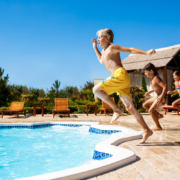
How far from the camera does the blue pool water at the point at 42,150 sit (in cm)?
406

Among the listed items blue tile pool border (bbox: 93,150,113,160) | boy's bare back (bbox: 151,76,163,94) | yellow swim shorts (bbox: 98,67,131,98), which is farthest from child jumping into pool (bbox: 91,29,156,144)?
boy's bare back (bbox: 151,76,163,94)

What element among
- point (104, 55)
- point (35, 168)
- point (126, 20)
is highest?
point (126, 20)

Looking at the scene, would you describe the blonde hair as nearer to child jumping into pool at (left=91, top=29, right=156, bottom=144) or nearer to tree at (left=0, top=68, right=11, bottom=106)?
child jumping into pool at (left=91, top=29, right=156, bottom=144)

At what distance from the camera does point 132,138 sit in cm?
464

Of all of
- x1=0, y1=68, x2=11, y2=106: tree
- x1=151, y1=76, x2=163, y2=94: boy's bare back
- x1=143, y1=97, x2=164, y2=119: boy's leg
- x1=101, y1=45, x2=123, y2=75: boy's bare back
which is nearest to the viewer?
x1=101, y1=45, x2=123, y2=75: boy's bare back

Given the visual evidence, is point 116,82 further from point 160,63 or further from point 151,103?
point 160,63

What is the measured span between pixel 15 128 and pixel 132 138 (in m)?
5.53

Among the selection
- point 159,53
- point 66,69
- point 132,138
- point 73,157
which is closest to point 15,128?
point 73,157

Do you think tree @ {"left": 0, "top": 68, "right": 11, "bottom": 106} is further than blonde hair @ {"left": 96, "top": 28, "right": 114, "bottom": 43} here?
Yes

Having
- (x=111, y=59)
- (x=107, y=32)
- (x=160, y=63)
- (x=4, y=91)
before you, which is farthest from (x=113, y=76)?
(x=160, y=63)

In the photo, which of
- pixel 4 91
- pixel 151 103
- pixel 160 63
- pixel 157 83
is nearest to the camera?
pixel 157 83

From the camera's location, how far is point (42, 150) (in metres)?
5.34

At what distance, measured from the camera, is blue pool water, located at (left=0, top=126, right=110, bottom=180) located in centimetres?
406

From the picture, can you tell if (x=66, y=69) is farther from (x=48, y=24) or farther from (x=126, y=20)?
(x=126, y=20)
